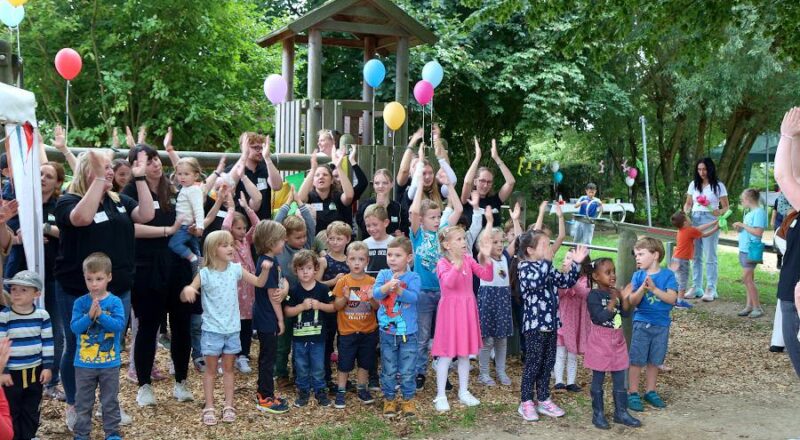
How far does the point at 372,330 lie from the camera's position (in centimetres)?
593

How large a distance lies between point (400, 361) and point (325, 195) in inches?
67.6

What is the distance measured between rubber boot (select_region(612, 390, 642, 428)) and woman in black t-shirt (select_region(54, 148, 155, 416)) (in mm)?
3493

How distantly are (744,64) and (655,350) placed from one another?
15985mm

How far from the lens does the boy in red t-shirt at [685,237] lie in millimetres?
9125

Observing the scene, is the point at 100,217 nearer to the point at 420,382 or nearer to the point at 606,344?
the point at 420,382

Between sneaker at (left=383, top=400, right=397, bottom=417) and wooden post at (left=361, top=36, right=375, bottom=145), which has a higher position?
wooden post at (left=361, top=36, right=375, bottom=145)

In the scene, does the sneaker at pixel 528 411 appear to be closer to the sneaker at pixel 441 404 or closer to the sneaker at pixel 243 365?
the sneaker at pixel 441 404

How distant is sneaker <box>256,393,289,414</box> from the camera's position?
559cm

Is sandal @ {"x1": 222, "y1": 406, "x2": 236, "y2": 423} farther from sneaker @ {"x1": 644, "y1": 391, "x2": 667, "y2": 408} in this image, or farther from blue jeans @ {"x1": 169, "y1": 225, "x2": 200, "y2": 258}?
sneaker @ {"x1": 644, "y1": 391, "x2": 667, "y2": 408}

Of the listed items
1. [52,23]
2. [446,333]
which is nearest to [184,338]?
[446,333]

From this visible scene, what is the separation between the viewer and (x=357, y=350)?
19.5 ft

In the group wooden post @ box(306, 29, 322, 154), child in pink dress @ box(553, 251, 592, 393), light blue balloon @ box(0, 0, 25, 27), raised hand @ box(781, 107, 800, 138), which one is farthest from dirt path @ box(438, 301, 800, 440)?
light blue balloon @ box(0, 0, 25, 27)

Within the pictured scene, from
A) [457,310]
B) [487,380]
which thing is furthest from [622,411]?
[457,310]

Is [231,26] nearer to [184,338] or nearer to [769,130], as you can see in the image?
[184,338]
